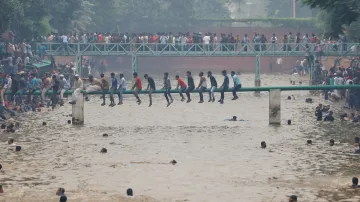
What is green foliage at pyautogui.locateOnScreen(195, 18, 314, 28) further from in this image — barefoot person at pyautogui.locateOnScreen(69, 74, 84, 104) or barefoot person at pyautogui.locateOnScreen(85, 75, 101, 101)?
barefoot person at pyautogui.locateOnScreen(69, 74, 84, 104)

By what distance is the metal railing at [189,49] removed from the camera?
239 ft

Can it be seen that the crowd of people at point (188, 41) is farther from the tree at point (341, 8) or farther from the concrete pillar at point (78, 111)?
the concrete pillar at point (78, 111)

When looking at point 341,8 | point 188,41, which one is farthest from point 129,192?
point 188,41

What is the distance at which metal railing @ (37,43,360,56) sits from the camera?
72.8 m

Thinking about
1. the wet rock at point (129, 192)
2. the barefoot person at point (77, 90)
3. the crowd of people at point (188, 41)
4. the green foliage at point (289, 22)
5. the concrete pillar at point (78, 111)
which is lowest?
the wet rock at point (129, 192)

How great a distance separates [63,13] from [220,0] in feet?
184

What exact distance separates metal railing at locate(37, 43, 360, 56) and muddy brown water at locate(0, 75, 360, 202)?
1822 cm

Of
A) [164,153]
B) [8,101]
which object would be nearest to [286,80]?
[8,101]

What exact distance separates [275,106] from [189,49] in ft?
89.2

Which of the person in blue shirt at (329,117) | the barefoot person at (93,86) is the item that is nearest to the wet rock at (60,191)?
the barefoot person at (93,86)

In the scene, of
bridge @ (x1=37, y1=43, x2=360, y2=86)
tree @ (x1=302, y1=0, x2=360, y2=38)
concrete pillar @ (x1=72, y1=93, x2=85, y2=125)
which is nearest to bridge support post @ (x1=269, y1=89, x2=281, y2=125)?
tree @ (x1=302, y1=0, x2=360, y2=38)

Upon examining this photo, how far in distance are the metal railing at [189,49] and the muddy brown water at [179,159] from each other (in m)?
18.2

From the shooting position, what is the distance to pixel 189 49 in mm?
73625

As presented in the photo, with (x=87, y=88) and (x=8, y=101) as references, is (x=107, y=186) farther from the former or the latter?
Answer: (x=8, y=101)
